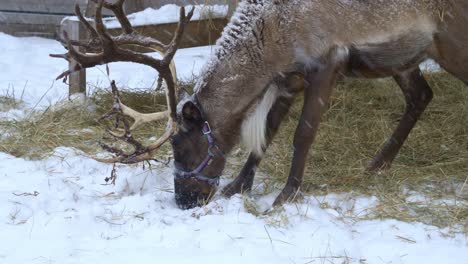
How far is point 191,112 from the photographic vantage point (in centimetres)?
414

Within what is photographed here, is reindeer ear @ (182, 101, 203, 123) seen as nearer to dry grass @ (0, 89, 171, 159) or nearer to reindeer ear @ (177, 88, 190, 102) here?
reindeer ear @ (177, 88, 190, 102)

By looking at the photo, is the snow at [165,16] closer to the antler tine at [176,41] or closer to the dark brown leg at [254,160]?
the dark brown leg at [254,160]

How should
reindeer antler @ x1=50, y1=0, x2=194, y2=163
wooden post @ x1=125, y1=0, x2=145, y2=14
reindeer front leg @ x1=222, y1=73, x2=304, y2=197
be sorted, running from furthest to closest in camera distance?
wooden post @ x1=125, y1=0, x2=145, y2=14, reindeer front leg @ x1=222, y1=73, x2=304, y2=197, reindeer antler @ x1=50, y1=0, x2=194, y2=163

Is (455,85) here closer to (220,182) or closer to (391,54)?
(391,54)

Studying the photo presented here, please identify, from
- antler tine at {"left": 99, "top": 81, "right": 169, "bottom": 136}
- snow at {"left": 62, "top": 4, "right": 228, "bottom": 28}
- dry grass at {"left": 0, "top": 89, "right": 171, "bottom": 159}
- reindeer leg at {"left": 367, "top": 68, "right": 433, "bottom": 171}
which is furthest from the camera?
snow at {"left": 62, "top": 4, "right": 228, "bottom": 28}

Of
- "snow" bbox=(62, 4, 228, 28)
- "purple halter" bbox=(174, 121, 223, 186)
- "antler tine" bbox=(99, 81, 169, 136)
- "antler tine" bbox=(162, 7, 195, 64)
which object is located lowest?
"purple halter" bbox=(174, 121, 223, 186)

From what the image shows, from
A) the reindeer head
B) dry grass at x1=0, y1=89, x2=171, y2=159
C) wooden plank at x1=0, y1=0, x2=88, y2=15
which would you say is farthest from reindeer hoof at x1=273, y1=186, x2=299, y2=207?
wooden plank at x1=0, y1=0, x2=88, y2=15

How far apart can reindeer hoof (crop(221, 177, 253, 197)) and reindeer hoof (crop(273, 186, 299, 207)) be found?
0.30 metres

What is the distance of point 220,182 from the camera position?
15.3 feet

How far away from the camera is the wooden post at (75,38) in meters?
6.08

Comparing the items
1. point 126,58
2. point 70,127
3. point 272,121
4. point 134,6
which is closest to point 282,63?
point 272,121

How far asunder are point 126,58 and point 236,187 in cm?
108

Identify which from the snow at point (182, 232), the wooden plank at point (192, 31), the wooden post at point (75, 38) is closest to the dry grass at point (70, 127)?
the wooden post at point (75, 38)

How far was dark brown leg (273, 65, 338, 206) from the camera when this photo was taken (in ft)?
13.6
